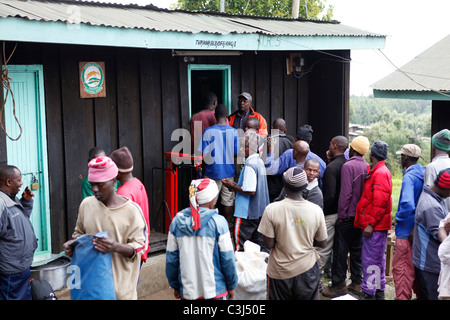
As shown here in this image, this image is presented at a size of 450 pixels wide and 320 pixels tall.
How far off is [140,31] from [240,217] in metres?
2.57

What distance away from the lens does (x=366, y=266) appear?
6.89m

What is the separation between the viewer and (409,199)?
20.9 ft

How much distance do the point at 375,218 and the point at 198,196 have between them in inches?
112

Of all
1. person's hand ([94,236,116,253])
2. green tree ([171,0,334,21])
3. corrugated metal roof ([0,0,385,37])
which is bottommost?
person's hand ([94,236,116,253])

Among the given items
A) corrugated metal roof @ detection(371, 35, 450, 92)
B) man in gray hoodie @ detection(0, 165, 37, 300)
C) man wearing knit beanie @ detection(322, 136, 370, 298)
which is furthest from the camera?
corrugated metal roof @ detection(371, 35, 450, 92)

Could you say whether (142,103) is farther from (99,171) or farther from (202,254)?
(202,254)

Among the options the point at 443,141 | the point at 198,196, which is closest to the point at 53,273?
the point at 198,196

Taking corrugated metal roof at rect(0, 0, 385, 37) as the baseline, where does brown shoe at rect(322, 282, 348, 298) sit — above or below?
below

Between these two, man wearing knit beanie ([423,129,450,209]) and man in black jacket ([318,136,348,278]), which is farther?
man in black jacket ([318,136,348,278])

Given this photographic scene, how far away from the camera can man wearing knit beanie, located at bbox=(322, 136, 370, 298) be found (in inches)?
272

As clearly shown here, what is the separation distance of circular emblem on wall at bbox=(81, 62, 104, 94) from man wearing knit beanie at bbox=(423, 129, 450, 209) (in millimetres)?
4118

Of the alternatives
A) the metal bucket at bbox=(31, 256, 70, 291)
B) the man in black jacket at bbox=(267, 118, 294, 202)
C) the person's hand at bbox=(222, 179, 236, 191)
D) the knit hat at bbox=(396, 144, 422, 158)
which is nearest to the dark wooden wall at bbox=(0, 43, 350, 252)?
the metal bucket at bbox=(31, 256, 70, 291)

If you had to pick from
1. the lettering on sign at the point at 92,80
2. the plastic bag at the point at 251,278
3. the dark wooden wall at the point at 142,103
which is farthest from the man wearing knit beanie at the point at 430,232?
the lettering on sign at the point at 92,80

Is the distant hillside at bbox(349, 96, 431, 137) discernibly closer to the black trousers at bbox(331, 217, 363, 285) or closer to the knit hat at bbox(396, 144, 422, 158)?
the black trousers at bbox(331, 217, 363, 285)
